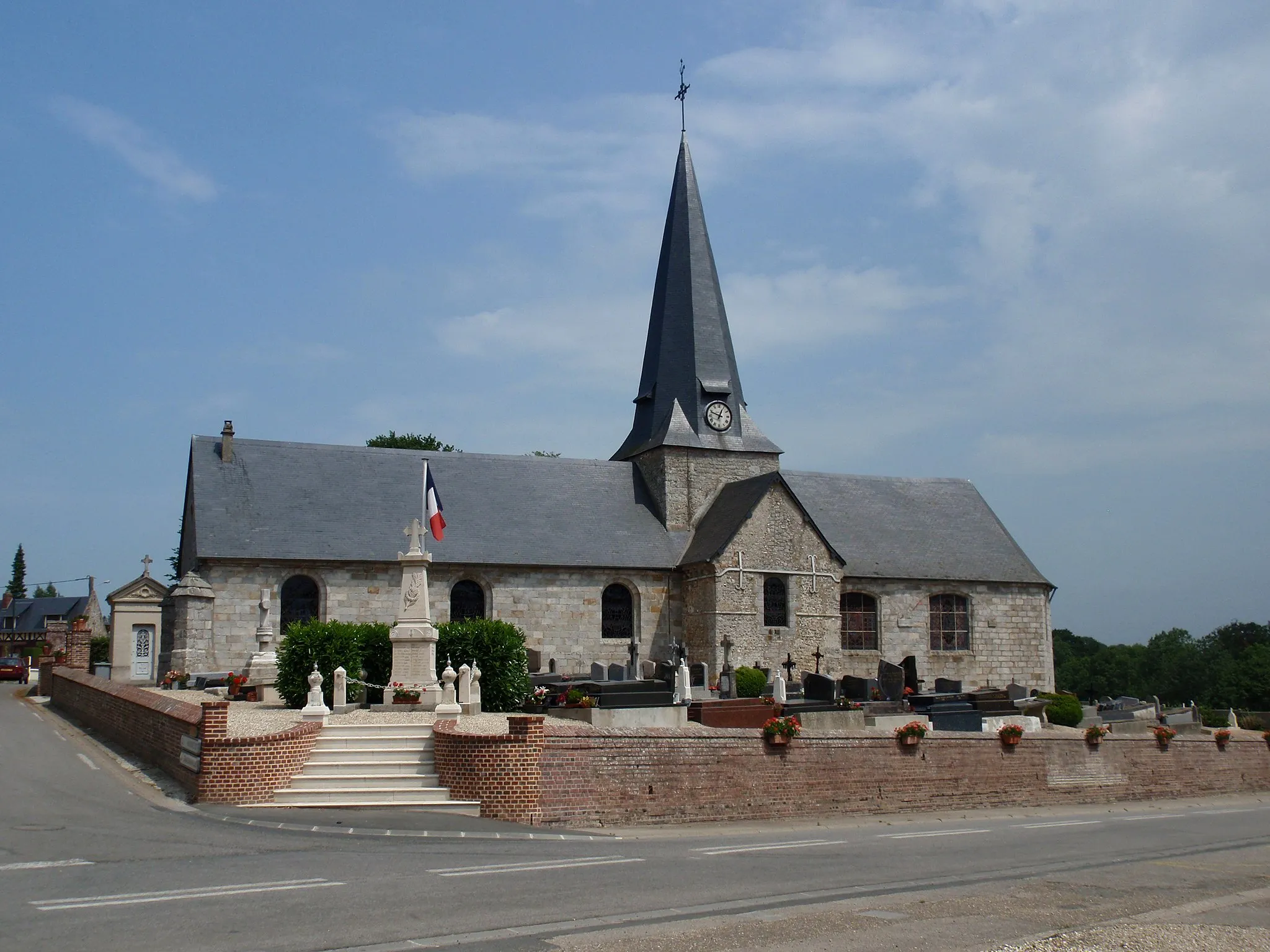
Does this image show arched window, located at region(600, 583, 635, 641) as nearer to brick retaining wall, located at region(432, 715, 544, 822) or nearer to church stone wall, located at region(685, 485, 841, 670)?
church stone wall, located at region(685, 485, 841, 670)

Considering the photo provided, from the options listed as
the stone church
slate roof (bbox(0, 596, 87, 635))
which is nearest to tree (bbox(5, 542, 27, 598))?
slate roof (bbox(0, 596, 87, 635))

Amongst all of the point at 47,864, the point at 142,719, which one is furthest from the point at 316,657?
the point at 47,864

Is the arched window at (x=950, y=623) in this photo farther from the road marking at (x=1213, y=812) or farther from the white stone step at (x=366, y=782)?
the white stone step at (x=366, y=782)

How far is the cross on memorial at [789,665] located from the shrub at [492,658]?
30.2 feet

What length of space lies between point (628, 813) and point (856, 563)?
19.2 meters

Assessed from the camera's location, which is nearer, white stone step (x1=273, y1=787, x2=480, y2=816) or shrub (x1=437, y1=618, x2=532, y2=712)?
white stone step (x1=273, y1=787, x2=480, y2=816)

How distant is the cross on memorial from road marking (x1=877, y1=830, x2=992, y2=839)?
514 inches

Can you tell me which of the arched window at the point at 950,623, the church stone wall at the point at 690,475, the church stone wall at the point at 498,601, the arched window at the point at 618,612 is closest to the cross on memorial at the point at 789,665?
the church stone wall at the point at 498,601

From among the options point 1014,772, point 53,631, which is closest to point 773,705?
point 1014,772

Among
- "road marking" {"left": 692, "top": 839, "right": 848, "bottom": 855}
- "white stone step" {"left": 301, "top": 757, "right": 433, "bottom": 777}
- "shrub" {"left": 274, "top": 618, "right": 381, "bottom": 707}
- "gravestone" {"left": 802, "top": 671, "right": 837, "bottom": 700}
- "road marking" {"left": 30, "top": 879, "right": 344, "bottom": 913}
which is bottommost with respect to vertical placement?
"road marking" {"left": 692, "top": 839, "right": 848, "bottom": 855}

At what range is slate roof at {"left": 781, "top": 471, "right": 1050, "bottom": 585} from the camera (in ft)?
108

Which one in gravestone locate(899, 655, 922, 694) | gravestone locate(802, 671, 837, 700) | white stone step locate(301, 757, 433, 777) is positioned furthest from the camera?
gravestone locate(899, 655, 922, 694)

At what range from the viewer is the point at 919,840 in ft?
45.4

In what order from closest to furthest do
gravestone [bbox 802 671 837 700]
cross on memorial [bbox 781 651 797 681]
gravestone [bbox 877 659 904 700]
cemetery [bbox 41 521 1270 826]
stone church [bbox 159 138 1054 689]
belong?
cemetery [bbox 41 521 1270 826] → gravestone [bbox 802 671 837 700] → gravestone [bbox 877 659 904 700] → stone church [bbox 159 138 1054 689] → cross on memorial [bbox 781 651 797 681]
